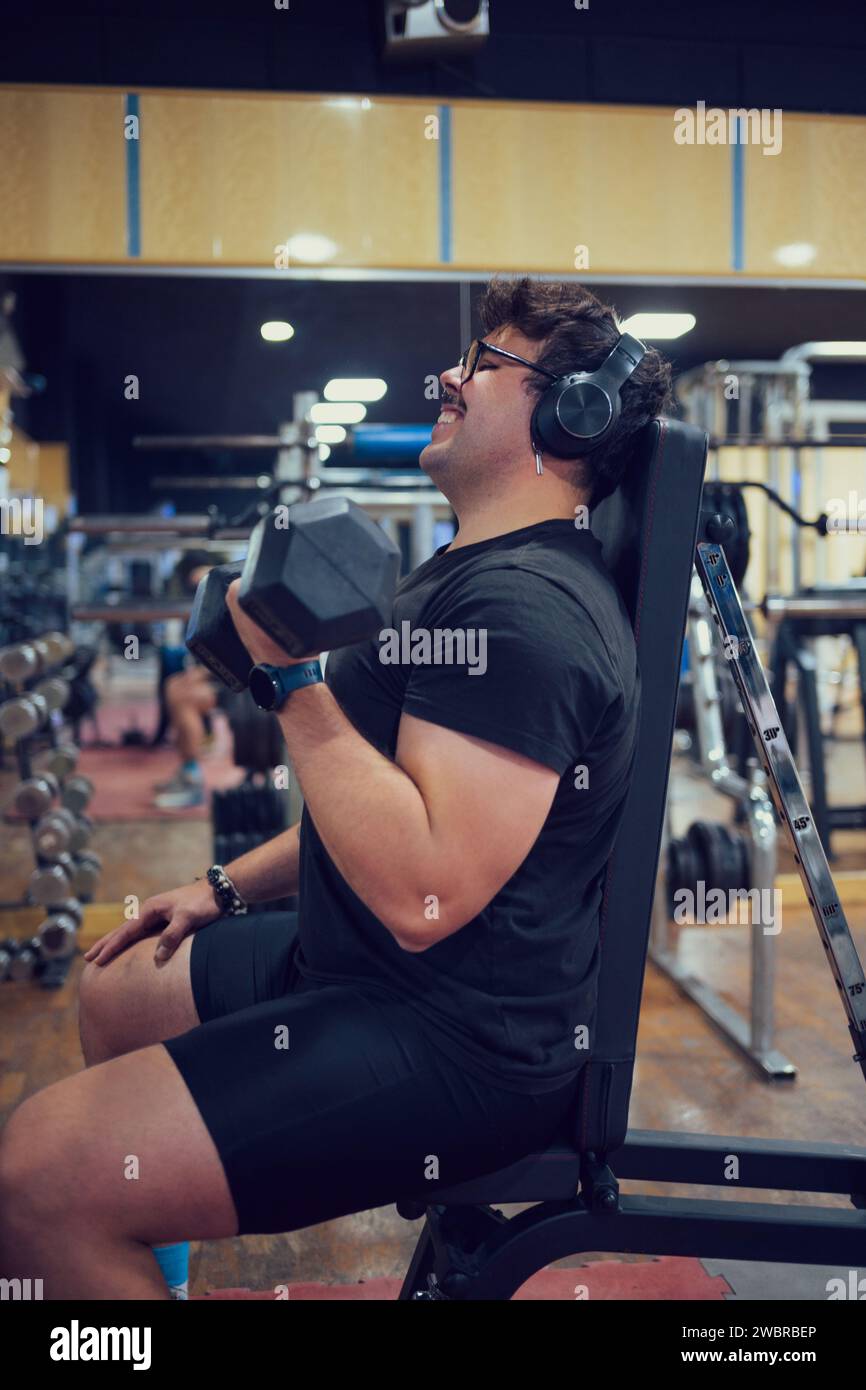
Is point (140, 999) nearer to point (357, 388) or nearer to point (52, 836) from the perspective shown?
point (52, 836)

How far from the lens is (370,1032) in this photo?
940 mm

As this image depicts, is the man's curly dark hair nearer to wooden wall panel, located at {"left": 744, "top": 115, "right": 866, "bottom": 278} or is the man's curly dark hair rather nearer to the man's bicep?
the man's bicep

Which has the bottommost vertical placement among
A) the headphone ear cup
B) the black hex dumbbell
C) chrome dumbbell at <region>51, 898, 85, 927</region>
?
chrome dumbbell at <region>51, 898, 85, 927</region>

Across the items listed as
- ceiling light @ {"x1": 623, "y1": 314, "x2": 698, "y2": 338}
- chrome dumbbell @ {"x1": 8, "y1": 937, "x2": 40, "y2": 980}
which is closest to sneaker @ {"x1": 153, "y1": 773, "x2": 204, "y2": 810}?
chrome dumbbell @ {"x1": 8, "y1": 937, "x2": 40, "y2": 980}

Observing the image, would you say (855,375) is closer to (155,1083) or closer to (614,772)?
(614,772)

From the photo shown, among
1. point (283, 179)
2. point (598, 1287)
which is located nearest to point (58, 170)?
point (283, 179)

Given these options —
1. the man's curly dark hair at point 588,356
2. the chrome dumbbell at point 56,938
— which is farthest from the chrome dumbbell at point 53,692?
the man's curly dark hair at point 588,356

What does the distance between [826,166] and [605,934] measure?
2854 millimetres

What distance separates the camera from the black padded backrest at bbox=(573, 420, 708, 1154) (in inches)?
41.2

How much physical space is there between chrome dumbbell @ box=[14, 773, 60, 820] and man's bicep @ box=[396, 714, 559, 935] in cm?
199

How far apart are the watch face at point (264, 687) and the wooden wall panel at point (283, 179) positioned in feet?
7.48

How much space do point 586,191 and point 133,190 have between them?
1.25 meters

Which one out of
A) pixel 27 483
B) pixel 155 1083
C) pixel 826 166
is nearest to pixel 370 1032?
pixel 155 1083

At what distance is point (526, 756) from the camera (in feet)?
2.87
